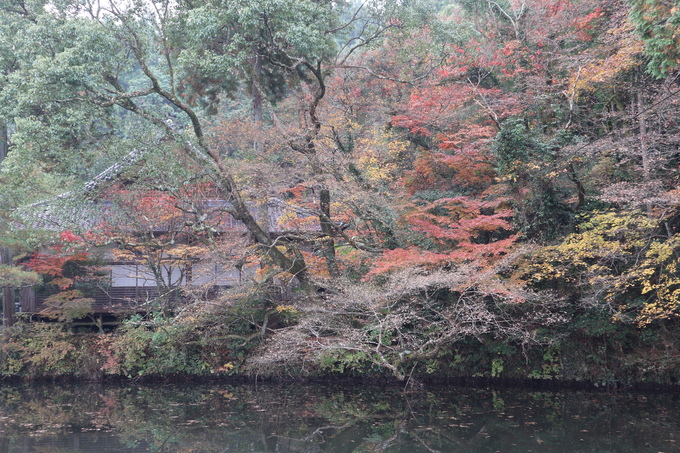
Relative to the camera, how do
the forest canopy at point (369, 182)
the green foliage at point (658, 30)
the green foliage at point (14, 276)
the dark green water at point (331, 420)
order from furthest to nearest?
the green foliage at point (14, 276), the forest canopy at point (369, 182), the dark green water at point (331, 420), the green foliage at point (658, 30)

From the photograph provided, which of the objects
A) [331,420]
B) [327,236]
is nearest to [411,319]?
[327,236]

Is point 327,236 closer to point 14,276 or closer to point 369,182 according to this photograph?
point 369,182

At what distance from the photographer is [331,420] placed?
9.20 meters

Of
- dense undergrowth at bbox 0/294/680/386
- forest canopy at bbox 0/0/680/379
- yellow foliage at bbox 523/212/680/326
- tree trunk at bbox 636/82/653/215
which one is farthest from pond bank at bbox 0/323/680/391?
tree trunk at bbox 636/82/653/215

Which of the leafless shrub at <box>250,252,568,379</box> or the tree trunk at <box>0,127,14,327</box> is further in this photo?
the tree trunk at <box>0,127,14,327</box>

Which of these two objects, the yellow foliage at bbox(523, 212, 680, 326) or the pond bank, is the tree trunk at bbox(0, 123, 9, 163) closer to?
the pond bank

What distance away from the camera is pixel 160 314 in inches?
472

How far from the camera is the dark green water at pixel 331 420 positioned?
785 cm

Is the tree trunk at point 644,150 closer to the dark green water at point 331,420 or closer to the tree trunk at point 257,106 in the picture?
the dark green water at point 331,420

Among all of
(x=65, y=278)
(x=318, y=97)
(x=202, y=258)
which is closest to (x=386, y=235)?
(x=318, y=97)

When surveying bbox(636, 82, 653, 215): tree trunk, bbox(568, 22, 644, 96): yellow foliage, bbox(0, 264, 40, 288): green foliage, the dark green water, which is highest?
bbox(568, 22, 644, 96): yellow foliage

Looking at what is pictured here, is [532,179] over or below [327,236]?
over

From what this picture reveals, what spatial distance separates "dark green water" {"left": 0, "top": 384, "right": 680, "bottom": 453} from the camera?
25.8 feet

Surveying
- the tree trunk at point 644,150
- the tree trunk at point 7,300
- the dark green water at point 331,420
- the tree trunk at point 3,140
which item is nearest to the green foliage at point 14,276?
the tree trunk at point 7,300
